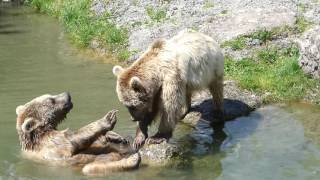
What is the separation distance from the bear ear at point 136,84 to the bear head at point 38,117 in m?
1.40

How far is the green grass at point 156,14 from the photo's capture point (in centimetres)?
1983

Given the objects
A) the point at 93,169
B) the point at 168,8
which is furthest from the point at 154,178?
the point at 168,8

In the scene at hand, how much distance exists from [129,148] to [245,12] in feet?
26.2

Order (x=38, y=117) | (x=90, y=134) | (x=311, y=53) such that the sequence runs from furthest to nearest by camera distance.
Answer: (x=311, y=53)
(x=38, y=117)
(x=90, y=134)

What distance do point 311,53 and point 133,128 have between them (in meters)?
4.39

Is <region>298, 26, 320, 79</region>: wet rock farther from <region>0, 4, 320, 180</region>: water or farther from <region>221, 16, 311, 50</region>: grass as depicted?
<region>221, 16, 311, 50</region>: grass

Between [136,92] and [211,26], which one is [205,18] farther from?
[136,92]

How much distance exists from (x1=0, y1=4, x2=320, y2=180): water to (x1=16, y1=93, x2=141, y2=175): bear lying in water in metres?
0.18

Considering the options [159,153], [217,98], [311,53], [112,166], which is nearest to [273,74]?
[311,53]

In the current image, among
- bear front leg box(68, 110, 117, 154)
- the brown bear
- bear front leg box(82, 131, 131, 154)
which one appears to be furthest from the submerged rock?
bear front leg box(68, 110, 117, 154)

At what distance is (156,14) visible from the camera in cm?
2014

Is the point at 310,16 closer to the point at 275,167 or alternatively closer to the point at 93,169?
the point at 275,167

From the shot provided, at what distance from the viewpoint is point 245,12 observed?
18.2 m

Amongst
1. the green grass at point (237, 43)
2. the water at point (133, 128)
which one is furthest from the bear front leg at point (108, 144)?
the green grass at point (237, 43)
